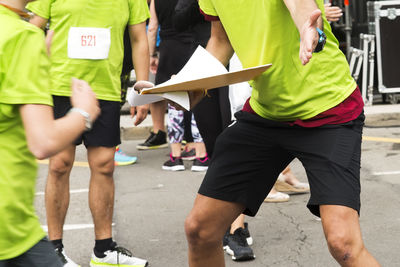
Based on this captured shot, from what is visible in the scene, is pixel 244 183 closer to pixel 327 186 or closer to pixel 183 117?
pixel 327 186

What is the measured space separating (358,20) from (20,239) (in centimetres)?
975

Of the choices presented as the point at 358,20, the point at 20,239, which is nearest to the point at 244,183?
the point at 20,239

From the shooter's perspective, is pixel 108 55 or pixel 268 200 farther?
pixel 268 200

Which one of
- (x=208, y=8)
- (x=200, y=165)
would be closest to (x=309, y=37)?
(x=208, y=8)

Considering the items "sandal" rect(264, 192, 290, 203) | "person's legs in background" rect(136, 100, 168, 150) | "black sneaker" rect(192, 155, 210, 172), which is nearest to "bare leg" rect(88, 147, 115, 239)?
"sandal" rect(264, 192, 290, 203)

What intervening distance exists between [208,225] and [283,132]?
506mm

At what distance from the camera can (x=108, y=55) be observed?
4.66 m

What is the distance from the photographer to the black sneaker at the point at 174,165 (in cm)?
762

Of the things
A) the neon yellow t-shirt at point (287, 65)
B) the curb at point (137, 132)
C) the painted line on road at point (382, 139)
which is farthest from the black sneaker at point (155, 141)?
the neon yellow t-shirt at point (287, 65)

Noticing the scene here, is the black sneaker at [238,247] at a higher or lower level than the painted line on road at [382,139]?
higher

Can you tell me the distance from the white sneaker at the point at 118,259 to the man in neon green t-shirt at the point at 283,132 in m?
1.23

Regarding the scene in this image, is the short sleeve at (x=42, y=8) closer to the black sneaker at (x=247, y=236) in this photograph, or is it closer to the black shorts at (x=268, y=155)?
the black shorts at (x=268, y=155)

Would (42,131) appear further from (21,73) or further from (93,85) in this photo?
(93,85)

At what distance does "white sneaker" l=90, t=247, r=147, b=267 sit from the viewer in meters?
4.69
